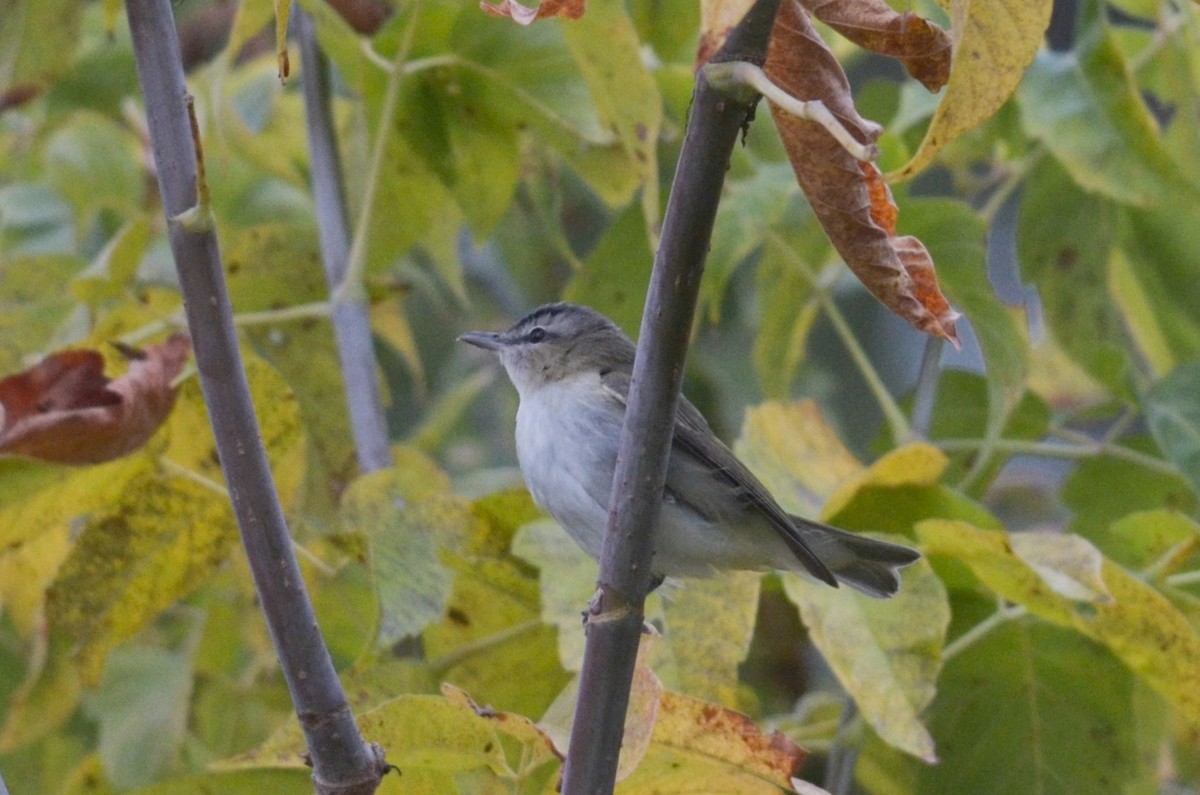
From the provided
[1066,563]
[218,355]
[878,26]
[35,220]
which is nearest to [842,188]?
[878,26]

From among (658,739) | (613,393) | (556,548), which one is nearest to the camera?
(658,739)

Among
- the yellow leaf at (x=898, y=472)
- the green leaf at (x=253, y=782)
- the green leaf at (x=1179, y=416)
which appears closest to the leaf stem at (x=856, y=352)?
the yellow leaf at (x=898, y=472)

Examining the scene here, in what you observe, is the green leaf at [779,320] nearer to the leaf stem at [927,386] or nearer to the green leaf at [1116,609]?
the leaf stem at [927,386]

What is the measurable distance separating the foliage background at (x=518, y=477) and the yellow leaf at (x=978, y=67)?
569mm

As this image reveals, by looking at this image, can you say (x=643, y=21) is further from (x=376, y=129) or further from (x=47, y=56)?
(x=47, y=56)

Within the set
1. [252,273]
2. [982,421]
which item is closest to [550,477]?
[252,273]

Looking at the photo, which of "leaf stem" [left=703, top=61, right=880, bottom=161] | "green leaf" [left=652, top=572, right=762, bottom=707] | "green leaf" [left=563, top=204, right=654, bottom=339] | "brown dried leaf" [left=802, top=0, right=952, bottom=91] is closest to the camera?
"leaf stem" [left=703, top=61, right=880, bottom=161]

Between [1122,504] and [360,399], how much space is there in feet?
3.76

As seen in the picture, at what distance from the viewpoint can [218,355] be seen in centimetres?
83

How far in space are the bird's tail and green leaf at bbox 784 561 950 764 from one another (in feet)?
0.10

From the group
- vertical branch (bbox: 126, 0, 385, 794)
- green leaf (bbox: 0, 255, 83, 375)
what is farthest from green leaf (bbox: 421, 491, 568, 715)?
green leaf (bbox: 0, 255, 83, 375)

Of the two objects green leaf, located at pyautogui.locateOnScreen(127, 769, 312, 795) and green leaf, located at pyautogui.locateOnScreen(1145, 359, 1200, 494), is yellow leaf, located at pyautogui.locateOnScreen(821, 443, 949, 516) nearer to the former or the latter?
green leaf, located at pyautogui.locateOnScreen(1145, 359, 1200, 494)

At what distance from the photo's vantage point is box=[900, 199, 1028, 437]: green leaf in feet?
5.80

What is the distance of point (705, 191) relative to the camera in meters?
0.70
